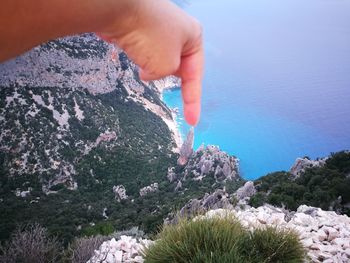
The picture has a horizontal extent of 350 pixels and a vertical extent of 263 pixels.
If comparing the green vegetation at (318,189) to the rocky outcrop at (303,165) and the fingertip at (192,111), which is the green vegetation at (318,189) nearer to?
the rocky outcrop at (303,165)

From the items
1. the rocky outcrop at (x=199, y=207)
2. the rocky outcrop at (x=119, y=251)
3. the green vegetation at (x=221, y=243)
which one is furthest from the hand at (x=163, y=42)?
the rocky outcrop at (x=119, y=251)

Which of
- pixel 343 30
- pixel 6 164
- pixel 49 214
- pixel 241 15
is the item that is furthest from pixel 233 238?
pixel 241 15

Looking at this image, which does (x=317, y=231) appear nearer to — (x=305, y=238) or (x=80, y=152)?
(x=305, y=238)

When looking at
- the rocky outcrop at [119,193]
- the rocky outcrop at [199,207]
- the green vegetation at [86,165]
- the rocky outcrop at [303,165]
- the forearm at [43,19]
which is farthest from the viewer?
the rocky outcrop at [119,193]

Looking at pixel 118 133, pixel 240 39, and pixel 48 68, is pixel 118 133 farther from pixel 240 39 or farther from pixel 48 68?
pixel 240 39

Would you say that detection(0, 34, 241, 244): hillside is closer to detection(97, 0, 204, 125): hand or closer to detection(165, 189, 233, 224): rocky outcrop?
detection(165, 189, 233, 224): rocky outcrop

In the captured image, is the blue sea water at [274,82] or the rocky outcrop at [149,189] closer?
the rocky outcrop at [149,189]

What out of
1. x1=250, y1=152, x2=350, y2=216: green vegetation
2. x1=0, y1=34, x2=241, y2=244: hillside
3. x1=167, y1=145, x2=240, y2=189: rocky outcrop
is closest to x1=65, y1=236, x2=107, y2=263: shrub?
x1=250, y1=152, x2=350, y2=216: green vegetation
